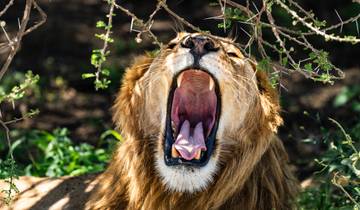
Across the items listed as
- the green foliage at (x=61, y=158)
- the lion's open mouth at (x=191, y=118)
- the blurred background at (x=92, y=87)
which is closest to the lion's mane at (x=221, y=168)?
the lion's open mouth at (x=191, y=118)

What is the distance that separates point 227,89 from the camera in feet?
15.9

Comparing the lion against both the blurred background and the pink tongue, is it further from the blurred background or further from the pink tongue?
the blurred background

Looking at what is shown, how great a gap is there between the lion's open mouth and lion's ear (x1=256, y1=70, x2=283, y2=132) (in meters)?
0.21

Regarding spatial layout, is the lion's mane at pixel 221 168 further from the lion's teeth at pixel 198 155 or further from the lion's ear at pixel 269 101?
the lion's teeth at pixel 198 155

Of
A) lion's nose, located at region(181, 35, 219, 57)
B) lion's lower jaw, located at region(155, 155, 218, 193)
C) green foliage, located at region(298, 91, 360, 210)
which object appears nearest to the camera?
lion's nose, located at region(181, 35, 219, 57)

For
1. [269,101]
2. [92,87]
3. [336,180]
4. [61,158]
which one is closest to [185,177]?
[269,101]

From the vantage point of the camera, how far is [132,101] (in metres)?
5.01

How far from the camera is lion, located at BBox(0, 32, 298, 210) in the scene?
4.78 m

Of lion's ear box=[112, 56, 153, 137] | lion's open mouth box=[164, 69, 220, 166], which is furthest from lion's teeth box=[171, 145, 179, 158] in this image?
lion's ear box=[112, 56, 153, 137]

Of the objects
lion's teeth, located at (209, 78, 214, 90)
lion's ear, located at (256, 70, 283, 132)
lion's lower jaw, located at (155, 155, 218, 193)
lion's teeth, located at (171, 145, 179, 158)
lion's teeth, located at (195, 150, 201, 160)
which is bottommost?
lion's lower jaw, located at (155, 155, 218, 193)

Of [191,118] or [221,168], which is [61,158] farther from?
[221,168]

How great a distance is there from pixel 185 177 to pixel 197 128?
0.34 metres

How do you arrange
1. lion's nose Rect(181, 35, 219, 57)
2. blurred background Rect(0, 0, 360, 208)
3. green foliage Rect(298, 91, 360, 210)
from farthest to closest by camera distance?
blurred background Rect(0, 0, 360, 208)
green foliage Rect(298, 91, 360, 210)
lion's nose Rect(181, 35, 219, 57)

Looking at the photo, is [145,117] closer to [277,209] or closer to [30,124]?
[277,209]
